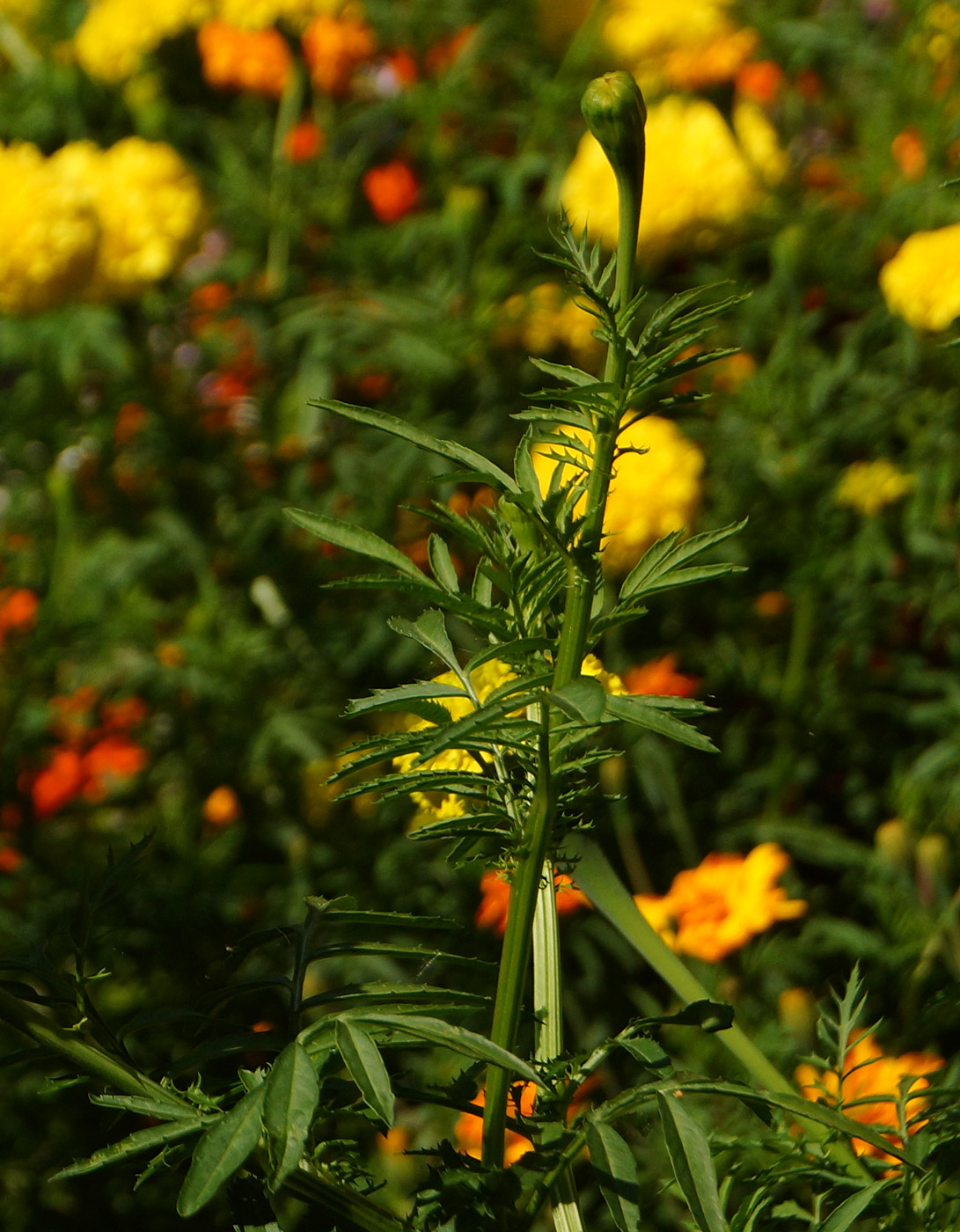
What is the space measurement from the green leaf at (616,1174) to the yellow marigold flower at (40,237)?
1224 mm

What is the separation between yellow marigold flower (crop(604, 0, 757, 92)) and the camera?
63.2 inches

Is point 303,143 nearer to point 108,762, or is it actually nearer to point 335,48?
point 335,48

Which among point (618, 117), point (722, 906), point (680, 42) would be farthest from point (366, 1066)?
point (680, 42)

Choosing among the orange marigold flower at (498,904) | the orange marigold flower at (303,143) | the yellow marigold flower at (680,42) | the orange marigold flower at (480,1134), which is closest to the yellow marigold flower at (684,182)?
the yellow marigold flower at (680,42)

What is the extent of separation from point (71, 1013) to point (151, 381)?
119 centimetres

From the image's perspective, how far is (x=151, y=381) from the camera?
1583 millimetres

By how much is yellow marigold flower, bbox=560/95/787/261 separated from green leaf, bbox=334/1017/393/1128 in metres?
1.15

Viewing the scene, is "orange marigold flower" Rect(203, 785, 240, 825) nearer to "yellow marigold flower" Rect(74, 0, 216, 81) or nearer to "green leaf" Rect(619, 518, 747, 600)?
"yellow marigold flower" Rect(74, 0, 216, 81)

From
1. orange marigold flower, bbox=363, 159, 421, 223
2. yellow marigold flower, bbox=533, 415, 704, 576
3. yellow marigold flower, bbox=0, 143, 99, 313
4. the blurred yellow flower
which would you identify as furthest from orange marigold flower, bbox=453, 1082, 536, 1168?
orange marigold flower, bbox=363, 159, 421, 223

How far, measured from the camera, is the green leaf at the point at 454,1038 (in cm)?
38

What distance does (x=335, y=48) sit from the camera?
1.64m

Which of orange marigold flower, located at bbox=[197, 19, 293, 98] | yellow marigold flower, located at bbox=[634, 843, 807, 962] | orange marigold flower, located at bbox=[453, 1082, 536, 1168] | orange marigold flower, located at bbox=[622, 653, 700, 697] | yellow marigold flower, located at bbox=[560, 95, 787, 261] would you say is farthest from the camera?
orange marigold flower, located at bbox=[197, 19, 293, 98]

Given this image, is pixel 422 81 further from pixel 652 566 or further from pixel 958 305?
pixel 652 566

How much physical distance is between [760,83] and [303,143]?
572 mm
